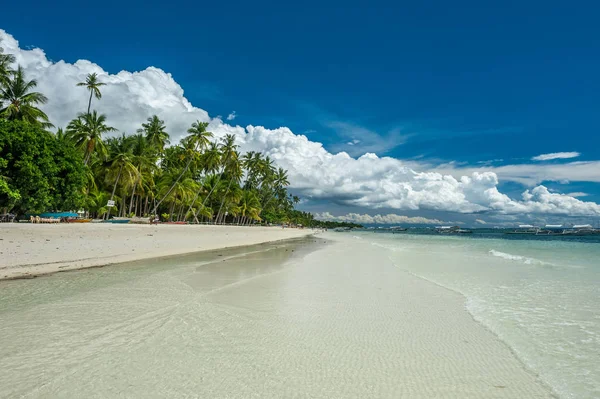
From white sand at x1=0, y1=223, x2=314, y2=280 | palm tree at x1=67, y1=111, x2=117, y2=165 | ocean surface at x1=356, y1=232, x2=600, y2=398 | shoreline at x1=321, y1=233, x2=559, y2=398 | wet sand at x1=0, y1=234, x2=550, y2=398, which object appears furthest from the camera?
palm tree at x1=67, y1=111, x2=117, y2=165

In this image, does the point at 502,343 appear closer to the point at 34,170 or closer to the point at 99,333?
the point at 99,333

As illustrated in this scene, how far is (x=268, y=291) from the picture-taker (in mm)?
8797

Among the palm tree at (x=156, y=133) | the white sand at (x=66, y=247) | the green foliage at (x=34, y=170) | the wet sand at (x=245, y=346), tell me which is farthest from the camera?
the palm tree at (x=156, y=133)

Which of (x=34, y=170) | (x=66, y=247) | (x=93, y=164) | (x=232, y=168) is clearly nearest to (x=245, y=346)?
(x=66, y=247)

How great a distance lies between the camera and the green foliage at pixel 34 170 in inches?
796

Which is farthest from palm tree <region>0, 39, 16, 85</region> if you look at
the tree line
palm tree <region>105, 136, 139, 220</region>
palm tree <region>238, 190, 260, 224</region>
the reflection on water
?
palm tree <region>238, 190, 260, 224</region>

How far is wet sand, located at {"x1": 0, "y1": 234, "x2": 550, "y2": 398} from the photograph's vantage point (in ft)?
11.6

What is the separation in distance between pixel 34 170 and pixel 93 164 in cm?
2059

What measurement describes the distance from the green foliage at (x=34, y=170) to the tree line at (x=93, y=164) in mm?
47

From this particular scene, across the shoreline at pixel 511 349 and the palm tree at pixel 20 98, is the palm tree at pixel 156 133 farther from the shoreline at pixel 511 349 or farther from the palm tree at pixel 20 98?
the shoreline at pixel 511 349

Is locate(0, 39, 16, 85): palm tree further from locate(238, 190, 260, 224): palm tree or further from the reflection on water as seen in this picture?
locate(238, 190, 260, 224): palm tree

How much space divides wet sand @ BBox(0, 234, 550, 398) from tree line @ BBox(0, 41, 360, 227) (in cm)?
1644

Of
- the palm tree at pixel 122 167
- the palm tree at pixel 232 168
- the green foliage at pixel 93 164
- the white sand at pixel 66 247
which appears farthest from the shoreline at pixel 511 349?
the palm tree at pixel 232 168

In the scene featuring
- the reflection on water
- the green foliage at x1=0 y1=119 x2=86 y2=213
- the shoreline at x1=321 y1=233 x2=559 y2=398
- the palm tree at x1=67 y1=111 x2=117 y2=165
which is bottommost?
the reflection on water
